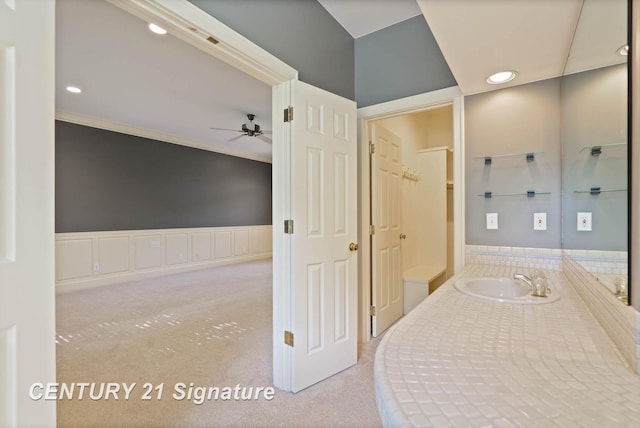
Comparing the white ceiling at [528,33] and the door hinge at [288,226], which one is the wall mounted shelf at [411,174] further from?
the door hinge at [288,226]

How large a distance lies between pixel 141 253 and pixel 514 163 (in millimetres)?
5539

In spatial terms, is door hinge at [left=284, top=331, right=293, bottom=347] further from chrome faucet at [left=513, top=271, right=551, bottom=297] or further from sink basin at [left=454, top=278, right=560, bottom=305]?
chrome faucet at [left=513, top=271, right=551, bottom=297]

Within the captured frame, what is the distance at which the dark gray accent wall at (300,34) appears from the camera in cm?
155

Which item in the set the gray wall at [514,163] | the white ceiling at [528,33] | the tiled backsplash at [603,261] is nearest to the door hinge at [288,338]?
the gray wall at [514,163]

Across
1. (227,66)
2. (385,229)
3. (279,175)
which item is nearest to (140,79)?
(227,66)

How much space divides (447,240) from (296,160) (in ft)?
9.30

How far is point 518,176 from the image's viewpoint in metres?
1.96

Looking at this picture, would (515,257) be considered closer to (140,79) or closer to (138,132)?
(140,79)

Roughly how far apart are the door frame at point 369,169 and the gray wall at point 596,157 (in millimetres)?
592

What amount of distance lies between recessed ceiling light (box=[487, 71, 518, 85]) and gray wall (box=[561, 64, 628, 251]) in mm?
275

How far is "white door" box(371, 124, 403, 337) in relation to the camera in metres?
2.70

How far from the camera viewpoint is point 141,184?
5.08m

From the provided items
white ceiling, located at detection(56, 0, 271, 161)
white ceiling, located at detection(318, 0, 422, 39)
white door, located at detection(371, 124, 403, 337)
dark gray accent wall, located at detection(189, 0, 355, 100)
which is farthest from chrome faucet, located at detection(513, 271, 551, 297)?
white ceiling, located at detection(56, 0, 271, 161)

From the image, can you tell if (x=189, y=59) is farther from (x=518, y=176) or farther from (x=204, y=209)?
(x=204, y=209)
